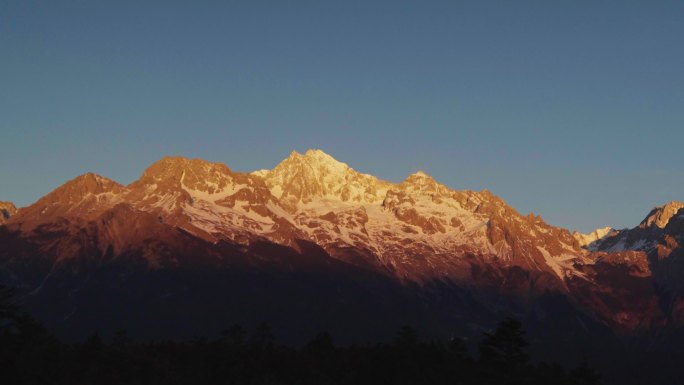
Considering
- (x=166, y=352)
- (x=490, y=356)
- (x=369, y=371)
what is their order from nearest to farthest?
(x=490, y=356) < (x=369, y=371) < (x=166, y=352)

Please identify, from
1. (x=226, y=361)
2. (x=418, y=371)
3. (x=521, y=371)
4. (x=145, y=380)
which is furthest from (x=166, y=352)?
(x=521, y=371)

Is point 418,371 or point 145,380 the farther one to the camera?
point 418,371

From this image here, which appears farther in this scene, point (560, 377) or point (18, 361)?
point (560, 377)

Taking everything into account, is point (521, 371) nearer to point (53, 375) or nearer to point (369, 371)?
point (369, 371)

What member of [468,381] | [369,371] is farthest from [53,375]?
[468,381]

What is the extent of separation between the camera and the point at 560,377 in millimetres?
185375

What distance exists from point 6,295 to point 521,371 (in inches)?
3148

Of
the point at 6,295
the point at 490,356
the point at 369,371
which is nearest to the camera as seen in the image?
the point at 490,356

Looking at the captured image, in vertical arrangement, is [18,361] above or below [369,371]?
below

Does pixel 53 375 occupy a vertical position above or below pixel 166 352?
below

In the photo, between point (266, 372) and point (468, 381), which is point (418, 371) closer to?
point (468, 381)

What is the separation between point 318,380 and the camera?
165750 millimetres

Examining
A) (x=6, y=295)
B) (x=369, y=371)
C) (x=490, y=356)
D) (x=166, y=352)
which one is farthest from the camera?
(x=166, y=352)

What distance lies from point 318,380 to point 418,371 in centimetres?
1790
